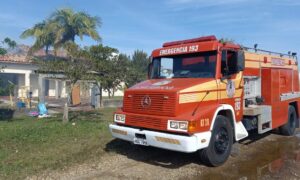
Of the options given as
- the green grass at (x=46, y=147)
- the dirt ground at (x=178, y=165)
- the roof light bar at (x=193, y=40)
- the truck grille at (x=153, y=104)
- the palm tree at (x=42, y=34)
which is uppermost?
the palm tree at (x=42, y=34)

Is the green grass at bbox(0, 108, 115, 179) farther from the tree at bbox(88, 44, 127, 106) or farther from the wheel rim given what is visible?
the wheel rim

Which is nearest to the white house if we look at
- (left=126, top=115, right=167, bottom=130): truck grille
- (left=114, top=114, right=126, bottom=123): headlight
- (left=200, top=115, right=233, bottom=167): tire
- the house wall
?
the house wall

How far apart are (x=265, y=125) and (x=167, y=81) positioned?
3.65 metres

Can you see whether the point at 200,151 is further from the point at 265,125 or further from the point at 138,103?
the point at 265,125

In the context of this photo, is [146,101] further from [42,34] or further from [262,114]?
[42,34]

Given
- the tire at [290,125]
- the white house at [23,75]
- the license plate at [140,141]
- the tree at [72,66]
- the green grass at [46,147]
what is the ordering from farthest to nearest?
the white house at [23,75] < the tree at [72,66] < the tire at [290,125] < the license plate at [140,141] < the green grass at [46,147]

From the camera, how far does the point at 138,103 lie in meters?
7.31

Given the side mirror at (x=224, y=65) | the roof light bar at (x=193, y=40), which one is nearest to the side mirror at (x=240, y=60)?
the side mirror at (x=224, y=65)

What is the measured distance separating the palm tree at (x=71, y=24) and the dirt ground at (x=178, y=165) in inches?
852

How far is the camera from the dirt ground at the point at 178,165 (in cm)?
650

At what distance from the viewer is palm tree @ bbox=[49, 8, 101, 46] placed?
28.8 metres

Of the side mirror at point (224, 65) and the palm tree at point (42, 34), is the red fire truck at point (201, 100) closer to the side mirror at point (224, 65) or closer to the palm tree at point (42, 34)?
the side mirror at point (224, 65)

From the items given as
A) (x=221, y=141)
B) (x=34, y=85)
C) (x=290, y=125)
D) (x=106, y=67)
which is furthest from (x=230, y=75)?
(x=34, y=85)

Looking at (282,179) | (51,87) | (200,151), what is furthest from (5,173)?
(51,87)
